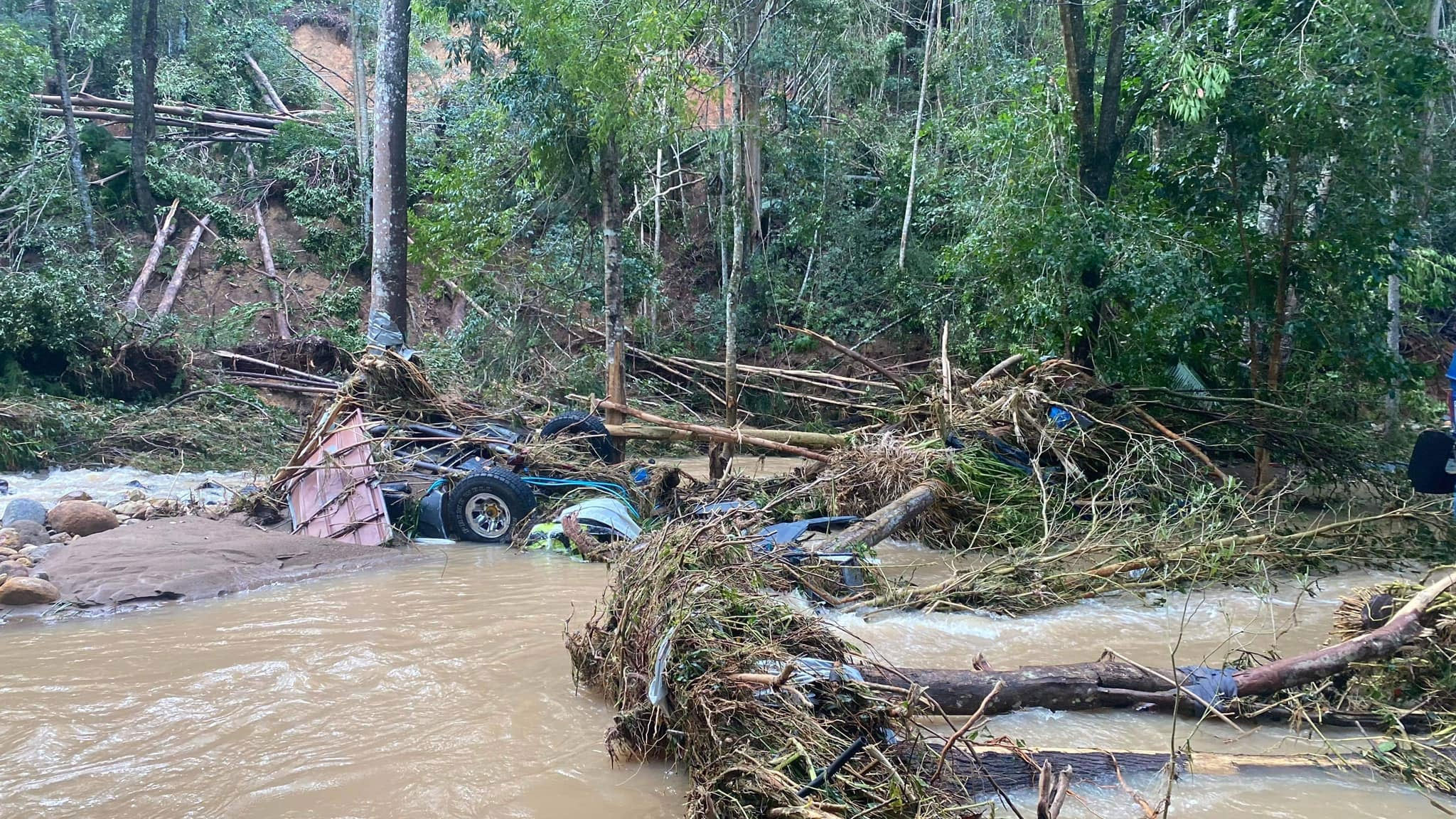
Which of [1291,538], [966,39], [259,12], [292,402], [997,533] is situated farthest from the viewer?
[259,12]

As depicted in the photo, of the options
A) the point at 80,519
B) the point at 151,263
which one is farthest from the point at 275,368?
the point at 80,519

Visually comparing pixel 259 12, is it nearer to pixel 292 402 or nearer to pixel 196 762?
pixel 292 402

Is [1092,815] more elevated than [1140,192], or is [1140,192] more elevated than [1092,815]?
[1140,192]

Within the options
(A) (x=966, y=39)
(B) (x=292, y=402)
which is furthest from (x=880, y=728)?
(A) (x=966, y=39)

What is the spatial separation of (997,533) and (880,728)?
4.61 meters

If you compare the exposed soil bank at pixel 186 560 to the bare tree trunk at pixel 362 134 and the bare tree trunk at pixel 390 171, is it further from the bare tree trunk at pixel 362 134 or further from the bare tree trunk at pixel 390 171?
the bare tree trunk at pixel 362 134

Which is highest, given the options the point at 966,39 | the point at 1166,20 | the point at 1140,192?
the point at 966,39

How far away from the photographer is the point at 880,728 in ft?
9.48

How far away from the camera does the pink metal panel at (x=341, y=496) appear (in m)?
7.50

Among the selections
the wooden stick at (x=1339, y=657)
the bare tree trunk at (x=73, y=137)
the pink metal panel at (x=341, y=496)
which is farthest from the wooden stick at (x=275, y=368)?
the wooden stick at (x=1339, y=657)

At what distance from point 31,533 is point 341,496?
2.18 m

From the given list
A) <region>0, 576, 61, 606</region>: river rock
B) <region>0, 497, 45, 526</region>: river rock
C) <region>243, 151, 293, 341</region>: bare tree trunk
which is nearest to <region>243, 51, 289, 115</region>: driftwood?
<region>243, 151, 293, 341</region>: bare tree trunk

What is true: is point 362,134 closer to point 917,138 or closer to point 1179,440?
point 917,138

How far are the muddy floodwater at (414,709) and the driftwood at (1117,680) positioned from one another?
0.13 m
